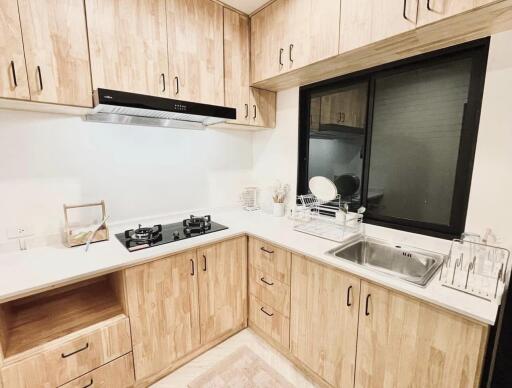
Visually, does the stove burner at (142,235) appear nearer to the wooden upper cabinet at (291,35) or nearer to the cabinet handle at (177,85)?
the cabinet handle at (177,85)

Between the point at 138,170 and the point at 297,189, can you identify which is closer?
the point at 138,170

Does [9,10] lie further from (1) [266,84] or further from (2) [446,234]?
(2) [446,234]

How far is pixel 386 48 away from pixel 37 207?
7.91ft

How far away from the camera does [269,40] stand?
6.33 ft

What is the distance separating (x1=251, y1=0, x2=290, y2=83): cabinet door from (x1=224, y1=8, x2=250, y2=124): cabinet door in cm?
7

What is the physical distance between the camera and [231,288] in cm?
192

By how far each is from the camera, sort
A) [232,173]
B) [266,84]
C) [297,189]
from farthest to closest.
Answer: [232,173] → [297,189] → [266,84]

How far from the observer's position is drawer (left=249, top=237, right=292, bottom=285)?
169cm

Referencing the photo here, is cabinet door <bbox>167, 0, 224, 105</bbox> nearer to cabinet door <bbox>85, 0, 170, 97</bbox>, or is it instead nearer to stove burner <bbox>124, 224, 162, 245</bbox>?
cabinet door <bbox>85, 0, 170, 97</bbox>

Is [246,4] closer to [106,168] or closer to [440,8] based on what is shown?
[440,8]

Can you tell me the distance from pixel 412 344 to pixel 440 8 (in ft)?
5.10

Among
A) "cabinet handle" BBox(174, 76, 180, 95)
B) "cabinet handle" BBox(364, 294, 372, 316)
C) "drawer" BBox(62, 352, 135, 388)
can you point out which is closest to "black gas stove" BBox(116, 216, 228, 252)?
"drawer" BBox(62, 352, 135, 388)

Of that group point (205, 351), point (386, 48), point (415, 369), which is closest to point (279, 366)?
point (205, 351)

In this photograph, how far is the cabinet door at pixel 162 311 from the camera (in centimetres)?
146
